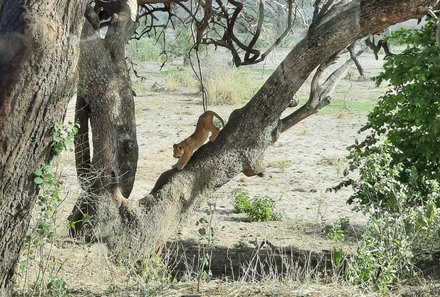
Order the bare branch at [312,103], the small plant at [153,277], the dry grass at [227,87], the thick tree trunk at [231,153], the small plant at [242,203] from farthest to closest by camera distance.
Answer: the dry grass at [227,87], the small plant at [242,203], the bare branch at [312,103], the thick tree trunk at [231,153], the small plant at [153,277]

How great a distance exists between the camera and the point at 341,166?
1559 cm

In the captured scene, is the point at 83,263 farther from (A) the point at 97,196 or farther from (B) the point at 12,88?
(B) the point at 12,88

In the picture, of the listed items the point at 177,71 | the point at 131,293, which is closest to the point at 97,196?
the point at 131,293

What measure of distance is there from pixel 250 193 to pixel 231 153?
5.29m

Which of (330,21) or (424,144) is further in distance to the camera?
(424,144)

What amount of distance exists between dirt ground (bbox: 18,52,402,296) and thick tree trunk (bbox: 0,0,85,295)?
1.13 m

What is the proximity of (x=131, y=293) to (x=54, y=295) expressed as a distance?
532 millimetres

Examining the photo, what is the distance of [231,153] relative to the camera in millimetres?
8383

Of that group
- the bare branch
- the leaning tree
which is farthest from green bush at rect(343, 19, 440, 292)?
the leaning tree

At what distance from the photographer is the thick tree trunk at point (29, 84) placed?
479cm

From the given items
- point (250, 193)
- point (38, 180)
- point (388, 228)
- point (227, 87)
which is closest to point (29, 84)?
point (38, 180)

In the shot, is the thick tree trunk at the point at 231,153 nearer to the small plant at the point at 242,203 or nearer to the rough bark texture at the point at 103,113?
the rough bark texture at the point at 103,113

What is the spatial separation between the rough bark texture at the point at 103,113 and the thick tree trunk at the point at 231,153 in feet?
0.85

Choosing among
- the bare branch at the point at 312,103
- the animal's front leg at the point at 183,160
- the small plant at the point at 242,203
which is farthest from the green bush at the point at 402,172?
the small plant at the point at 242,203
